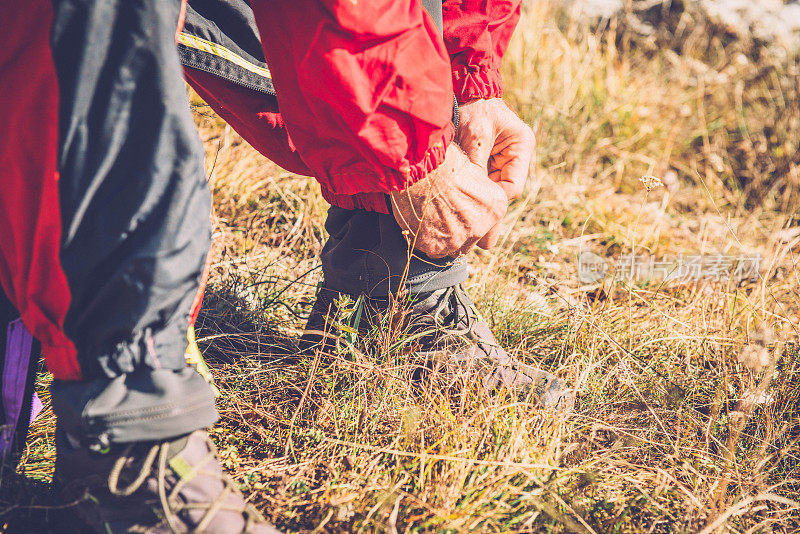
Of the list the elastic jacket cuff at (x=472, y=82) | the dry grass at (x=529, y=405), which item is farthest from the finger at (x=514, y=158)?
the dry grass at (x=529, y=405)

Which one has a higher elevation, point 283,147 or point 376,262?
point 283,147

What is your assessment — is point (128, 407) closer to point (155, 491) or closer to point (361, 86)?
point (155, 491)

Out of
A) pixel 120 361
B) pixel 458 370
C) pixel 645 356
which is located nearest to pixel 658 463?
pixel 645 356

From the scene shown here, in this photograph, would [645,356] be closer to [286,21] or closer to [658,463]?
[658,463]

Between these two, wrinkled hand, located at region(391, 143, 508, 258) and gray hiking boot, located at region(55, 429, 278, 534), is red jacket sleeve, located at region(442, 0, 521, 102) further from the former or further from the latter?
gray hiking boot, located at region(55, 429, 278, 534)

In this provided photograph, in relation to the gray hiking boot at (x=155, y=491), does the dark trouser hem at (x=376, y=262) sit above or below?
above

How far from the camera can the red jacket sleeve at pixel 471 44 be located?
129 cm

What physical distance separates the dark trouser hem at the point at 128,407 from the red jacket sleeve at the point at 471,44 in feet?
2.93

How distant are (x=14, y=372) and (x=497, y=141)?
1.13m

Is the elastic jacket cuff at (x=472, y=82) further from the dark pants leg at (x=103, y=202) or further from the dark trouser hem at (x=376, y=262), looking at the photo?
the dark pants leg at (x=103, y=202)

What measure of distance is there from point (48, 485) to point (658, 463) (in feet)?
4.11

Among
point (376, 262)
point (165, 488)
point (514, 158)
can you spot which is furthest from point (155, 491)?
point (514, 158)

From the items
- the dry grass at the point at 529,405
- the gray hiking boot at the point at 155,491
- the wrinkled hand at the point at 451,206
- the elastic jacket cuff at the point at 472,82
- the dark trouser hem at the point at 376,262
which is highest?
the elastic jacket cuff at the point at 472,82

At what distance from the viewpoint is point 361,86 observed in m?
0.91
